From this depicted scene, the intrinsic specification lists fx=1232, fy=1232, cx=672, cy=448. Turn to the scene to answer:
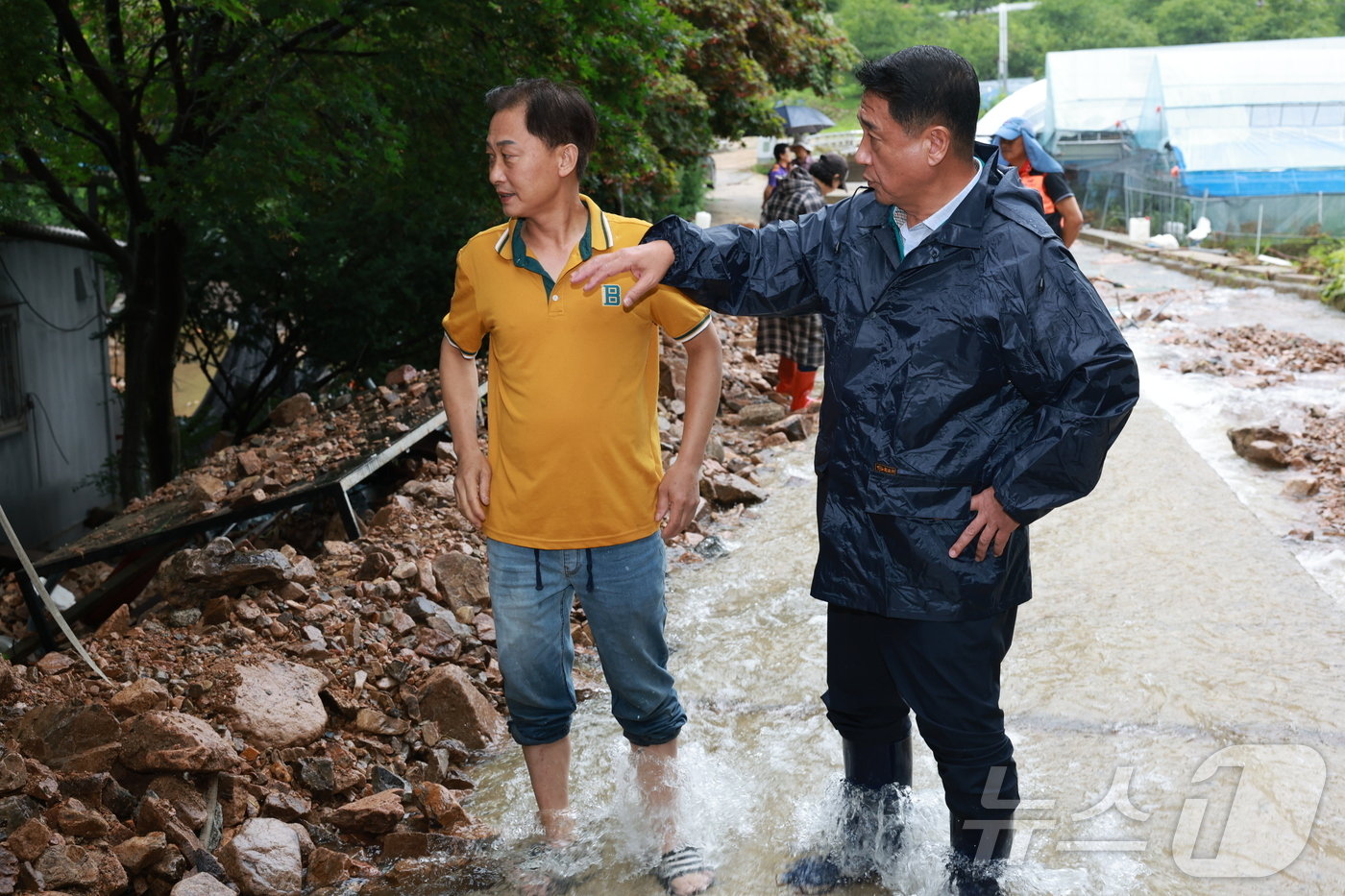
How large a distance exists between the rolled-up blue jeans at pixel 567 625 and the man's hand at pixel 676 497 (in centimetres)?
8

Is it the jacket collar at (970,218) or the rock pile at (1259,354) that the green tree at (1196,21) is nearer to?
the rock pile at (1259,354)

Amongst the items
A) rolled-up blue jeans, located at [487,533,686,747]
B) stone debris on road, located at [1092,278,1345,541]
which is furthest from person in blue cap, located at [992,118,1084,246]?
rolled-up blue jeans, located at [487,533,686,747]

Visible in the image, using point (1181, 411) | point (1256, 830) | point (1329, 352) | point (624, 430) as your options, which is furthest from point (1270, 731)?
point (1329, 352)

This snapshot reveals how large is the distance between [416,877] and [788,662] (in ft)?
6.05

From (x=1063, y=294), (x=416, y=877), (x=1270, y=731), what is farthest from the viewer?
(x=1270, y=731)

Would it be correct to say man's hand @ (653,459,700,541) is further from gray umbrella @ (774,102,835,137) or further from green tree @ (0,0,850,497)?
gray umbrella @ (774,102,835,137)

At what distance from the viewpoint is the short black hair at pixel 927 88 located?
99.6 inches

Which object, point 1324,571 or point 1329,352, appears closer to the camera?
point 1324,571

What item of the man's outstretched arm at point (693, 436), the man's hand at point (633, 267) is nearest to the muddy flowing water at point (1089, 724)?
the man's outstretched arm at point (693, 436)

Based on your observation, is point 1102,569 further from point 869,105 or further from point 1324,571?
point 869,105

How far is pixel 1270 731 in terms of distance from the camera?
3.84 metres

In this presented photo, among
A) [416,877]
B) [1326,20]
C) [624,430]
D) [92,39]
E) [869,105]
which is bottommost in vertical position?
[416,877]

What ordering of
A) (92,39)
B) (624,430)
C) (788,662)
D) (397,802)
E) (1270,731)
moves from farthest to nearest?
(92,39) < (788,662) < (1270,731) < (397,802) < (624,430)

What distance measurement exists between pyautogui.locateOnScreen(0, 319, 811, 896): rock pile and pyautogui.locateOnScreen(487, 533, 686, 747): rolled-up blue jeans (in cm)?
67
